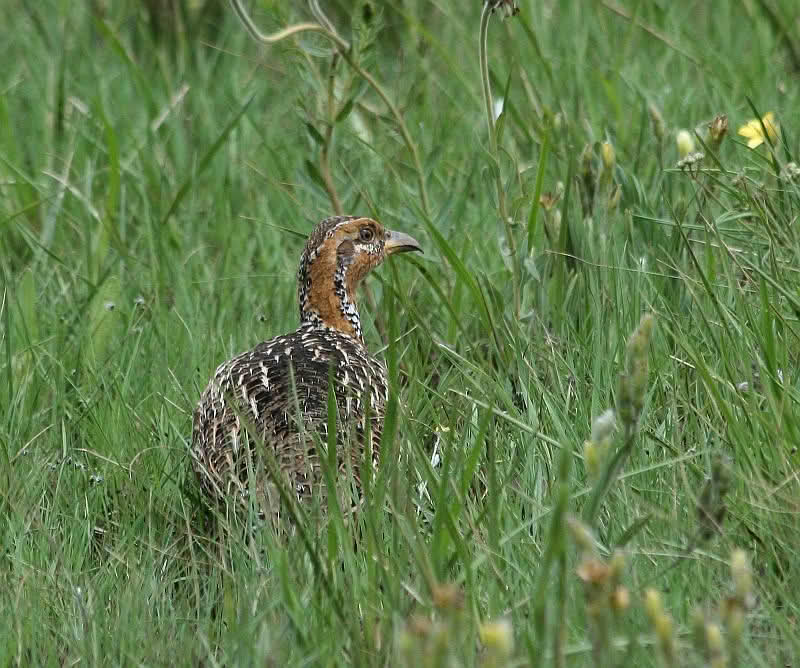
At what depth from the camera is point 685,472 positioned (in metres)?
3.59

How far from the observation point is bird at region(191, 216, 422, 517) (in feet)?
12.8

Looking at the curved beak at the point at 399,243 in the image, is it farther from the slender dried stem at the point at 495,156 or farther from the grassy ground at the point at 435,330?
the slender dried stem at the point at 495,156

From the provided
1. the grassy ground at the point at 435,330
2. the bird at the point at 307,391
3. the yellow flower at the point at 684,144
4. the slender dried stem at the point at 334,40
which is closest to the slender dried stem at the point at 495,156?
the grassy ground at the point at 435,330

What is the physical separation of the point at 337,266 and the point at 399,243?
281mm

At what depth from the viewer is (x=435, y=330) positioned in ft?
17.0

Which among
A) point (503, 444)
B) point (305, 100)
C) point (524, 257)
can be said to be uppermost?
point (305, 100)

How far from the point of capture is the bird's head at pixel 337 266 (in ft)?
16.8

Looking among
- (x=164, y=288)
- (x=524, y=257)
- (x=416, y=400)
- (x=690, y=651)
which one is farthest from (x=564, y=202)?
(x=690, y=651)

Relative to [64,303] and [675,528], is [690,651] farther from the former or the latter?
[64,303]

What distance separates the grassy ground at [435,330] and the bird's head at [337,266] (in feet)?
0.36

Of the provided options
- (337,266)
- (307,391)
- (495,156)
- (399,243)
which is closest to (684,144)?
(495,156)

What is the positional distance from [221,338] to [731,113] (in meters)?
2.38

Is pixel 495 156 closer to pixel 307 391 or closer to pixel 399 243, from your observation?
pixel 399 243

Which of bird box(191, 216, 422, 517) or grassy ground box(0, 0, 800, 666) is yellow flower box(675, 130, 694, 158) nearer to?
grassy ground box(0, 0, 800, 666)
